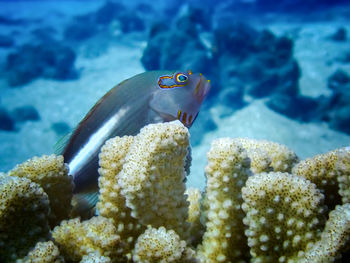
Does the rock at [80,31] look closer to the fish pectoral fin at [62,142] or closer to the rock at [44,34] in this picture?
the rock at [44,34]

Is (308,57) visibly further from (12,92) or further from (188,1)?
(188,1)

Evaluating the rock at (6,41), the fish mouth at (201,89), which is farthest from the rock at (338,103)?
the rock at (6,41)

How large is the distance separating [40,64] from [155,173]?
1706 centimetres

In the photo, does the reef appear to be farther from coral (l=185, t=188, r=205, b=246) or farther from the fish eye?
the fish eye

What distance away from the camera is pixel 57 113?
11758 mm

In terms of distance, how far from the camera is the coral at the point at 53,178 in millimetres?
1565

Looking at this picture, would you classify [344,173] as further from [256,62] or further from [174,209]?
[256,62]

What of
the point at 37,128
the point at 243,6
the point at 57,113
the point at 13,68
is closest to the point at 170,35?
the point at 57,113

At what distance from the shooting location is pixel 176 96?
207 centimetres

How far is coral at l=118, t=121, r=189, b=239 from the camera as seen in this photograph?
50.0 inches

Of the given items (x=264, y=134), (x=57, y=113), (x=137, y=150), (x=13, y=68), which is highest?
(x=137, y=150)

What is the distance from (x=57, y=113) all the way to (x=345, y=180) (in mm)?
12059

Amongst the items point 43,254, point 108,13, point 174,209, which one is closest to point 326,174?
point 174,209

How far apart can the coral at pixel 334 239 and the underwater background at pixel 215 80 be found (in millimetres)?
5269
